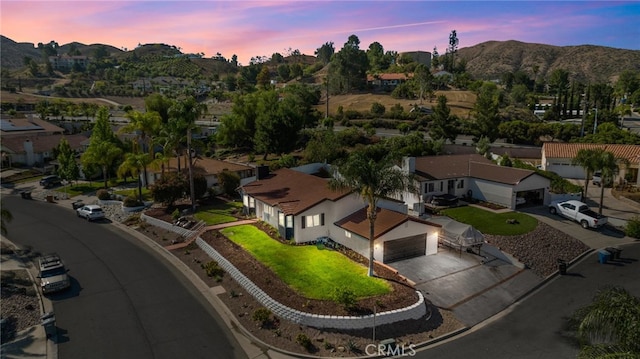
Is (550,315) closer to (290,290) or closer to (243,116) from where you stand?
(290,290)

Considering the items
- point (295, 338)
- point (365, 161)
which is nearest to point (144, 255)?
point (295, 338)

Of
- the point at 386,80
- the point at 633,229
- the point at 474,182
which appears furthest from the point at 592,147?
the point at 386,80

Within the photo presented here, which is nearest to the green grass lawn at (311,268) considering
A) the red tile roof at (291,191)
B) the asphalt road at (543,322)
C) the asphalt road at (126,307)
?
the red tile roof at (291,191)

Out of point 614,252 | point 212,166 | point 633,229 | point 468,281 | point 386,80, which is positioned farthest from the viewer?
point 386,80

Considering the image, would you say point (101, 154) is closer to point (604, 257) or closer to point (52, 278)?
point (52, 278)

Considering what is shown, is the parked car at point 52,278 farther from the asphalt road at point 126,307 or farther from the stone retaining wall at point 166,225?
the stone retaining wall at point 166,225

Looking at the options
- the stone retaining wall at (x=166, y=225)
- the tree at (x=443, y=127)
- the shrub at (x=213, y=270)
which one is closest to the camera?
the shrub at (x=213, y=270)
